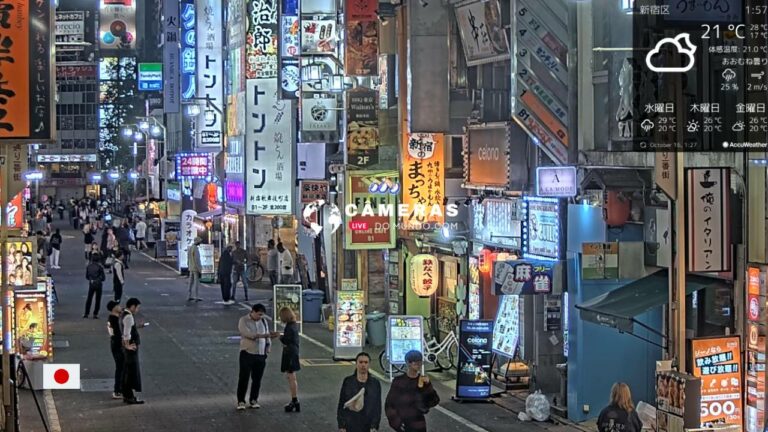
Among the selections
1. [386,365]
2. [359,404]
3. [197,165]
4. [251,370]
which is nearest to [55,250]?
[197,165]

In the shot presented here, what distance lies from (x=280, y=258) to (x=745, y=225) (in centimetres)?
2421

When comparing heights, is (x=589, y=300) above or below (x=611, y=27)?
below

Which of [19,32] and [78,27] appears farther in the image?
[78,27]

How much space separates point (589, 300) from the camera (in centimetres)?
2117

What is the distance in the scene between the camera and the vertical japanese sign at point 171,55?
53875 mm


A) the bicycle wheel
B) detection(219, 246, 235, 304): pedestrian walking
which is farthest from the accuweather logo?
detection(219, 246, 235, 304): pedestrian walking

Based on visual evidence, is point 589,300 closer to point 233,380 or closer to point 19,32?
point 233,380

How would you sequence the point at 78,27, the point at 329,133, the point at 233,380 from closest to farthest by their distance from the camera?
the point at 233,380 → the point at 329,133 → the point at 78,27

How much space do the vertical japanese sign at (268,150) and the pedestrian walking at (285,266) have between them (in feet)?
13.7

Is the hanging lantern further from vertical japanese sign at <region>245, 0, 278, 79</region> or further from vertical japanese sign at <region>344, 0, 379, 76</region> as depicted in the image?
vertical japanese sign at <region>245, 0, 278, 79</region>

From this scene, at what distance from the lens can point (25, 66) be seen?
14.3 m

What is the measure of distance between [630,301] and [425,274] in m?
9.75

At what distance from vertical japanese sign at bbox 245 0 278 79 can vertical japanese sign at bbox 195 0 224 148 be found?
9316 mm

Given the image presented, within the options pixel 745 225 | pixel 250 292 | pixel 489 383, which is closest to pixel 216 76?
pixel 250 292
